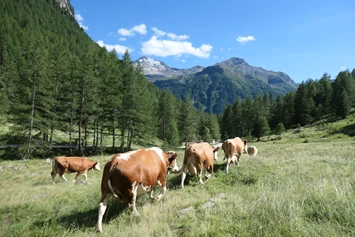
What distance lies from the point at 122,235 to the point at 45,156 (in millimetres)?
32658

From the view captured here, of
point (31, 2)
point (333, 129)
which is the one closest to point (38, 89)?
point (333, 129)

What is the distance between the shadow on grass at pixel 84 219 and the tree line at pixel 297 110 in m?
71.2

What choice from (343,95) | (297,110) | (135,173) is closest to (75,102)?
(135,173)

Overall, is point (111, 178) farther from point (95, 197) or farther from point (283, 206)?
point (283, 206)

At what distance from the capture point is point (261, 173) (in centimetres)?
1106

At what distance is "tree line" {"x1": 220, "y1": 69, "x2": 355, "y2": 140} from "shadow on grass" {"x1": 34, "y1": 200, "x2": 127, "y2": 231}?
71.2 metres

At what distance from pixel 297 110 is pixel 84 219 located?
9912 cm

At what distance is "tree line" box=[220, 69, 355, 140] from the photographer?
75.4m

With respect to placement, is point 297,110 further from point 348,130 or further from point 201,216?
point 201,216

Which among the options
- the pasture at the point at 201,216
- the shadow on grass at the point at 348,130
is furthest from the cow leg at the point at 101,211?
the shadow on grass at the point at 348,130

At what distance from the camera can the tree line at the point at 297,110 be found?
75.4m

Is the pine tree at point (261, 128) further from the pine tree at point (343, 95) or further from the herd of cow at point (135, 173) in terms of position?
the herd of cow at point (135, 173)

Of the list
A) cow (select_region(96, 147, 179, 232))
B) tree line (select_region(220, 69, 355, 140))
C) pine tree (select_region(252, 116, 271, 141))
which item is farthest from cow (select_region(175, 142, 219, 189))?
pine tree (select_region(252, 116, 271, 141))

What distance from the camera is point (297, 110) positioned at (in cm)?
9044
